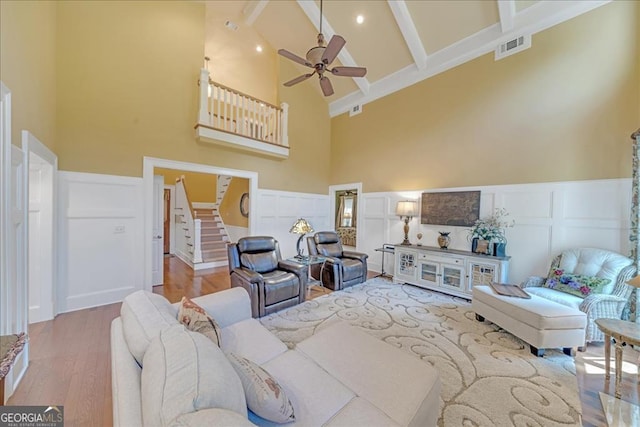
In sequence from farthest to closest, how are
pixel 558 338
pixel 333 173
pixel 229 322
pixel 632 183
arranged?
pixel 333 173 < pixel 632 183 < pixel 558 338 < pixel 229 322

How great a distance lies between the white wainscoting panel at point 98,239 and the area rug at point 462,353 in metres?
2.53

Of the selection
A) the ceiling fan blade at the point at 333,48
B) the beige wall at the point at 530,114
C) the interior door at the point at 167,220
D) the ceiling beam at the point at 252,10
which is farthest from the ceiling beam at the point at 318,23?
the interior door at the point at 167,220

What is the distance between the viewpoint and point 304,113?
21.1 feet

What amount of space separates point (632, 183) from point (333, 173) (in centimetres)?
529

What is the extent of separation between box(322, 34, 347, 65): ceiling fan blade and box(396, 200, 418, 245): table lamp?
118 inches

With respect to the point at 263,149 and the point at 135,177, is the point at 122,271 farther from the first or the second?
the point at 263,149

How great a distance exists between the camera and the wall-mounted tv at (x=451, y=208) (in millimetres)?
4281

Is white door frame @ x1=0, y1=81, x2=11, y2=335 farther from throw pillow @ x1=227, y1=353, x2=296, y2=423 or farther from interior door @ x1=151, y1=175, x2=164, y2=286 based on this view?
interior door @ x1=151, y1=175, x2=164, y2=286

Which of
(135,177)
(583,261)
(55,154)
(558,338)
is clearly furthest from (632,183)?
(55,154)

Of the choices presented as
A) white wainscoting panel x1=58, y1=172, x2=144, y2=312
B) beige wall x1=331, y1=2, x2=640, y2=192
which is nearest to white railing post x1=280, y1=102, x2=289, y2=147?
beige wall x1=331, y1=2, x2=640, y2=192

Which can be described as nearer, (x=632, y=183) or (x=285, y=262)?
(x=632, y=183)

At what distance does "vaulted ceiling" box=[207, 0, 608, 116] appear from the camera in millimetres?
3770

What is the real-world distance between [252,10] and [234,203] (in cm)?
490

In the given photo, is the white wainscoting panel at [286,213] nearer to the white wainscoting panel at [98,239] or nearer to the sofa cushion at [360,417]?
the white wainscoting panel at [98,239]
